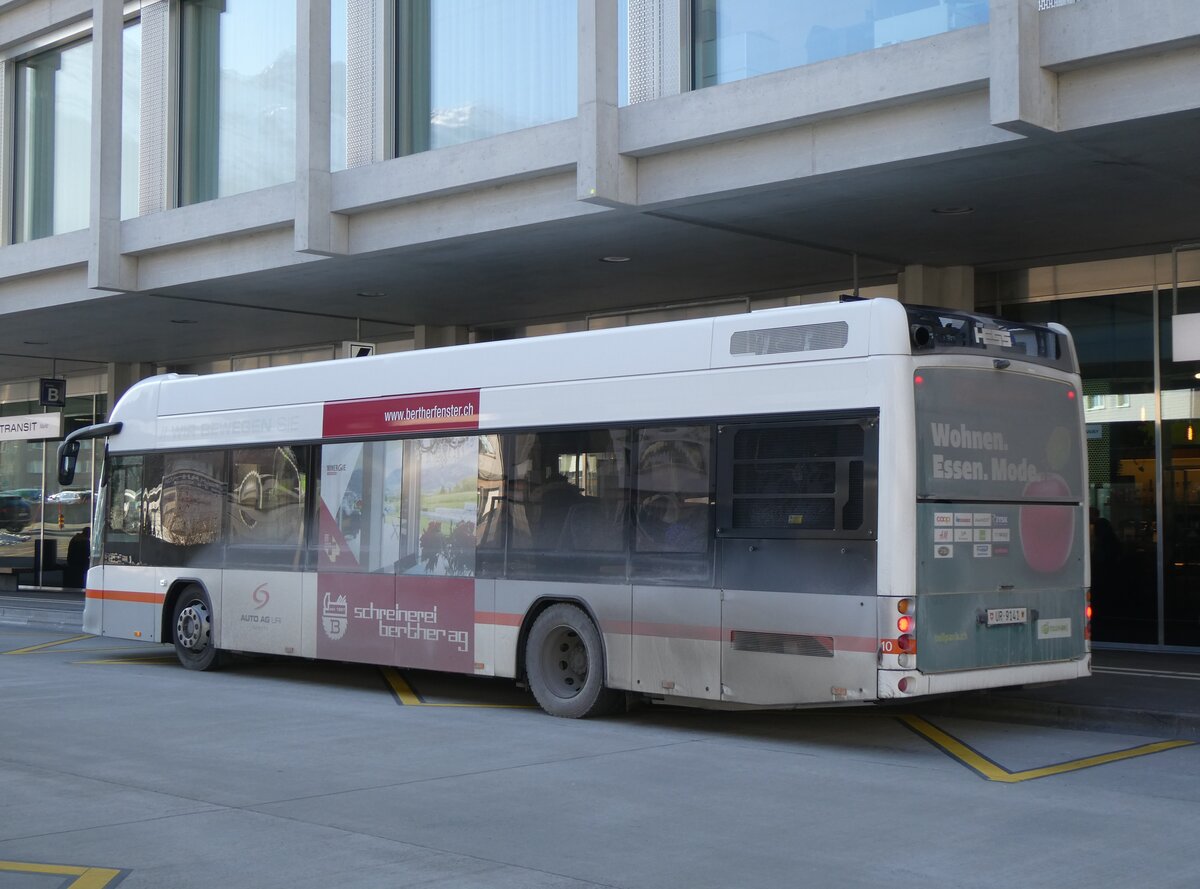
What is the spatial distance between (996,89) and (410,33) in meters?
9.67

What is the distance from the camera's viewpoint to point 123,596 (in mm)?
16125

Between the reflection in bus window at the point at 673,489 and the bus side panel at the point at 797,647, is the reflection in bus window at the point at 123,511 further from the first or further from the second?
the bus side panel at the point at 797,647

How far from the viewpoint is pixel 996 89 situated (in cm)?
1109

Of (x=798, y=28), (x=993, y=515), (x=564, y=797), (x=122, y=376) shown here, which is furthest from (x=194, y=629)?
(x=122, y=376)

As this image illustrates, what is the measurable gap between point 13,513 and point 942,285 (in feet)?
79.5

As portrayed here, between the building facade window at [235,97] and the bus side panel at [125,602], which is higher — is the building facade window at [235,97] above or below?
above

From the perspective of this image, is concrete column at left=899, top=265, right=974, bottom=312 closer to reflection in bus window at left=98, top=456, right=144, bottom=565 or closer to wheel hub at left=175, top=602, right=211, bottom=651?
wheel hub at left=175, top=602, right=211, bottom=651

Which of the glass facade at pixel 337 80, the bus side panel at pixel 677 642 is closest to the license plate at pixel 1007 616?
the bus side panel at pixel 677 642

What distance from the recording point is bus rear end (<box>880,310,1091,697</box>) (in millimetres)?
9539

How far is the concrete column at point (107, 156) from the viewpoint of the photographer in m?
20.0

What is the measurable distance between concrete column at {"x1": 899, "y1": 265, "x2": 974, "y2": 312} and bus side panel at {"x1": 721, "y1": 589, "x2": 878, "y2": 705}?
321 inches

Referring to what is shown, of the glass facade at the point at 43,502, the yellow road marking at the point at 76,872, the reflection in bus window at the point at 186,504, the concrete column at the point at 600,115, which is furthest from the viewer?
the glass facade at the point at 43,502

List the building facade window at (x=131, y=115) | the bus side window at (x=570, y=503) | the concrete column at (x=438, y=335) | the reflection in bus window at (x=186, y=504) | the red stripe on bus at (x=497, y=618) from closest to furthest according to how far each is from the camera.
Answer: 1. the bus side window at (x=570, y=503)
2. the red stripe on bus at (x=497, y=618)
3. the reflection in bus window at (x=186, y=504)
4. the building facade window at (x=131, y=115)
5. the concrete column at (x=438, y=335)

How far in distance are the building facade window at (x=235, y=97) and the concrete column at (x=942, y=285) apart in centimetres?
877
